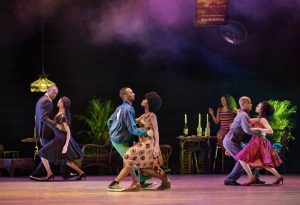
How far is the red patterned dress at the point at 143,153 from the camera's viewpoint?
948 centimetres

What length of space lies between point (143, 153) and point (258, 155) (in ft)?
5.90

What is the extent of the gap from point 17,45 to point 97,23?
5.19 feet

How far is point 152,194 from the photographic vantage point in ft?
30.0

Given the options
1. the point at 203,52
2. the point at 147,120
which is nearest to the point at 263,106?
the point at 147,120

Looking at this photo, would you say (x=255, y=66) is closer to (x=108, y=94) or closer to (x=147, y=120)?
(x=108, y=94)

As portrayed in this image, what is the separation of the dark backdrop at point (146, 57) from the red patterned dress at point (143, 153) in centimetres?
490

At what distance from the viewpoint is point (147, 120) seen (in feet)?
31.3

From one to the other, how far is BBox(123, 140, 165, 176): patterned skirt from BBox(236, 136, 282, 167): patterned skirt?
1.44 meters

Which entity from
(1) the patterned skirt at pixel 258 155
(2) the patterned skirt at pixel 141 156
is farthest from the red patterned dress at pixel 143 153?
(1) the patterned skirt at pixel 258 155

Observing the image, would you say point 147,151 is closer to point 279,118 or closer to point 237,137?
point 237,137

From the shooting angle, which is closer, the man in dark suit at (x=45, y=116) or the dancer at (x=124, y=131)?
the dancer at (x=124, y=131)

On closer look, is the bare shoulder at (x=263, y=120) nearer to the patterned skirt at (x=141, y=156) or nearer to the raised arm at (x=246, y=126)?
the raised arm at (x=246, y=126)

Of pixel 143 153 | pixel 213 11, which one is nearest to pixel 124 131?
pixel 143 153

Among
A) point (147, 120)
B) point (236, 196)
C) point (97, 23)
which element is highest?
point (97, 23)
